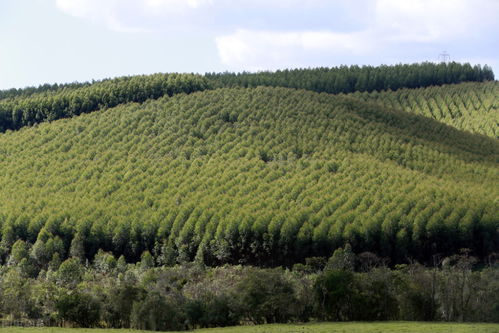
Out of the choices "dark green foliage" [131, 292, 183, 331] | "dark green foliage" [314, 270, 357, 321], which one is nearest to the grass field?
"dark green foliage" [131, 292, 183, 331]

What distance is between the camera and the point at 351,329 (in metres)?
70.0

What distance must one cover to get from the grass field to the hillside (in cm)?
4315

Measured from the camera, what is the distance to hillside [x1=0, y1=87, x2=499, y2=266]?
120 meters

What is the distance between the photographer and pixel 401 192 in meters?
134

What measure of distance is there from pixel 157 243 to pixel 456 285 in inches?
2298

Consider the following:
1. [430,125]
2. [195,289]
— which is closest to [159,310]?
[195,289]

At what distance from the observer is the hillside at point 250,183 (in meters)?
120

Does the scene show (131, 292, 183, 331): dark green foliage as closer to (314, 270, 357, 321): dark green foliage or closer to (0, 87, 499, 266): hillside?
(314, 270, 357, 321): dark green foliage

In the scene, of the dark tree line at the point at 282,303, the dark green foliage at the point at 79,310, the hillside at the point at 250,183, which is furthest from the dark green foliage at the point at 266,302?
the hillside at the point at 250,183

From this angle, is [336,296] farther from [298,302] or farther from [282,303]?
[282,303]

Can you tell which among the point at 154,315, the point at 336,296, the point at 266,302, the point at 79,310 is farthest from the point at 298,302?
the point at 79,310

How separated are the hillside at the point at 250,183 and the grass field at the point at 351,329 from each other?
4315cm

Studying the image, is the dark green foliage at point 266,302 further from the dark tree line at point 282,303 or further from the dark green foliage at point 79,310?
the dark green foliage at point 79,310

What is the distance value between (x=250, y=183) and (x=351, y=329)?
3030 inches
